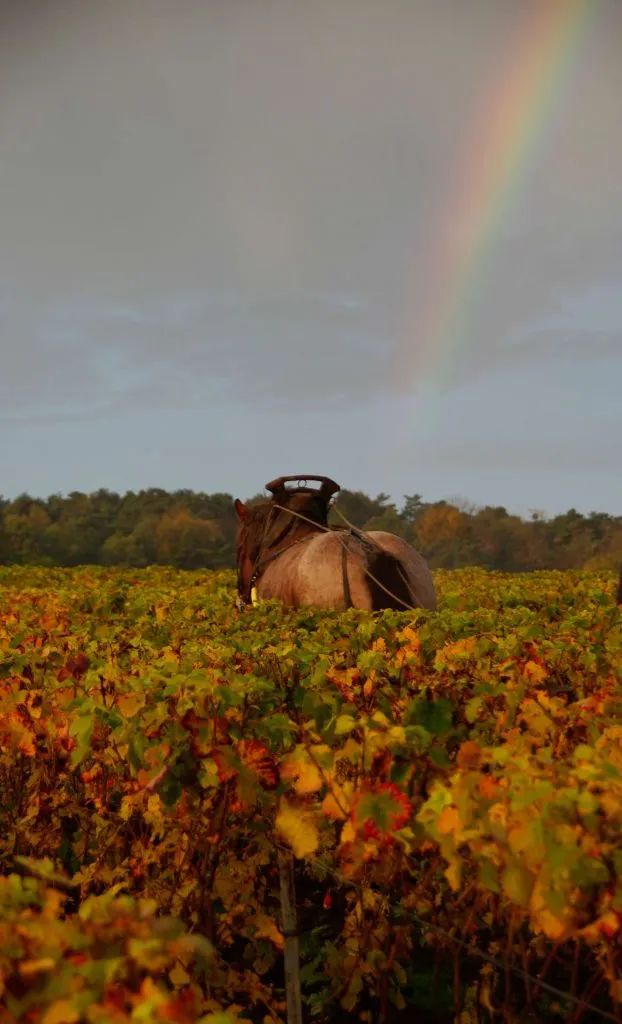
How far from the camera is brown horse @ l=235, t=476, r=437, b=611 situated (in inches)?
386

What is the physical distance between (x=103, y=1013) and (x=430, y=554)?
79.5 meters

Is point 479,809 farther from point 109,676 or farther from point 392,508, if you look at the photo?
point 392,508

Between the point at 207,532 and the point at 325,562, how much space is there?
176 feet

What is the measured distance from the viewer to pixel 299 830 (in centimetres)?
298

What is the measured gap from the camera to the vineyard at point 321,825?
212 centimetres

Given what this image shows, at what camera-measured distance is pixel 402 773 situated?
295cm

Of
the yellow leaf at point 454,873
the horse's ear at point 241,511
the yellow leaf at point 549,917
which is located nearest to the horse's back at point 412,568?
the horse's ear at point 241,511

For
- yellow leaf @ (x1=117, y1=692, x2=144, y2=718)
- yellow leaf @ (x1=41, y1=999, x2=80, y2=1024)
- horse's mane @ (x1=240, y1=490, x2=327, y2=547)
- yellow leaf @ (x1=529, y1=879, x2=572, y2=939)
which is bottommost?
yellow leaf @ (x1=529, y1=879, x2=572, y2=939)

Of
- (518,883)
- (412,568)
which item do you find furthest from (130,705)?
(412,568)

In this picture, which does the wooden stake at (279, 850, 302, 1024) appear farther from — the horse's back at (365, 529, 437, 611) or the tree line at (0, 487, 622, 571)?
the tree line at (0, 487, 622, 571)

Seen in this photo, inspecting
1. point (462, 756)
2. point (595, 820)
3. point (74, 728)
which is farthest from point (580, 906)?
point (74, 728)

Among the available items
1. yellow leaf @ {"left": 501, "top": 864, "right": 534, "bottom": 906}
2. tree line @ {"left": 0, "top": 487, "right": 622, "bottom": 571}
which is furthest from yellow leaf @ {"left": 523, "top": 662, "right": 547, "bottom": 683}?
tree line @ {"left": 0, "top": 487, "right": 622, "bottom": 571}

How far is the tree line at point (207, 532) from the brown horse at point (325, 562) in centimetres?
3898

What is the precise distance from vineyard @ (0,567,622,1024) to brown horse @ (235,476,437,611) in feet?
10.5
